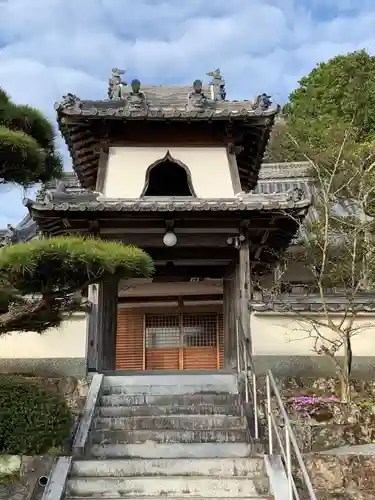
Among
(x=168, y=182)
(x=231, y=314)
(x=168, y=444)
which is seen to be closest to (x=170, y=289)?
(x=168, y=182)

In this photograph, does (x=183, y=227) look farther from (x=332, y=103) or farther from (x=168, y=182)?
(x=332, y=103)

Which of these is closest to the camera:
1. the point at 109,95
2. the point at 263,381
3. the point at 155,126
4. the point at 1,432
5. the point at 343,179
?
the point at 1,432

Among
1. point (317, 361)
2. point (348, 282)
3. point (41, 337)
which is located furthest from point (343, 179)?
point (41, 337)

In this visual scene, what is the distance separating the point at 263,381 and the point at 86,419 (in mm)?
3198

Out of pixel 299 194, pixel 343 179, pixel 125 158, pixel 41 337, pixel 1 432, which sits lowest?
pixel 1 432

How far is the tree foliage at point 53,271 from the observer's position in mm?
5441

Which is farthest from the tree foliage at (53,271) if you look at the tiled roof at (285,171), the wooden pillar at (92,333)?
the tiled roof at (285,171)

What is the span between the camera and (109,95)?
1441 cm

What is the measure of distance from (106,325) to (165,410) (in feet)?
9.41

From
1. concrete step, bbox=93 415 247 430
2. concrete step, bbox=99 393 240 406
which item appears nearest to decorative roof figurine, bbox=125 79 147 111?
concrete step, bbox=99 393 240 406

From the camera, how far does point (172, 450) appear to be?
744 centimetres

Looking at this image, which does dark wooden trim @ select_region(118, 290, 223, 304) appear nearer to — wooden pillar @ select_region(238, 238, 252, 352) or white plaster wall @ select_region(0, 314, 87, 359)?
wooden pillar @ select_region(238, 238, 252, 352)

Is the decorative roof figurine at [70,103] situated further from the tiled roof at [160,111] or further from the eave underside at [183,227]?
the eave underside at [183,227]

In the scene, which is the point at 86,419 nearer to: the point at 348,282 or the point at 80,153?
the point at 80,153
